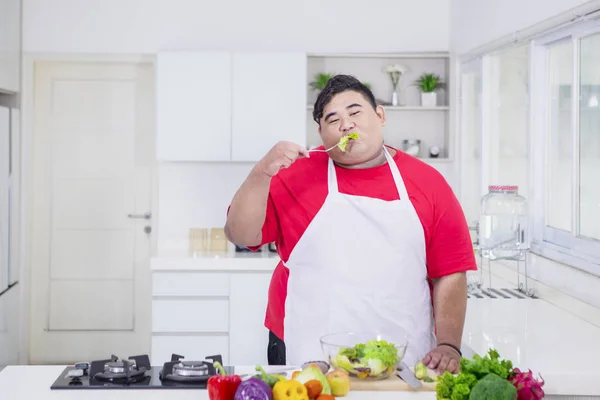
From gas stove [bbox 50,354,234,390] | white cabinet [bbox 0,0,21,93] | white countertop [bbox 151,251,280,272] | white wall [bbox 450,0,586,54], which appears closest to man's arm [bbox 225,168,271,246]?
gas stove [bbox 50,354,234,390]

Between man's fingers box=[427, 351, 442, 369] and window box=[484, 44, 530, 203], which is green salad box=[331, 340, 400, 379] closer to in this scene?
man's fingers box=[427, 351, 442, 369]

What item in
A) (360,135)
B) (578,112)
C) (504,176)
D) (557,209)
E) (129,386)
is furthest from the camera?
(504,176)

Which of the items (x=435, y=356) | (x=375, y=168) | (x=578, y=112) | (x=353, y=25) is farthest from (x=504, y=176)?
(x=435, y=356)

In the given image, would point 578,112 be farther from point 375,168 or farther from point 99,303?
point 99,303

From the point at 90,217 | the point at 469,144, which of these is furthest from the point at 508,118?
the point at 90,217

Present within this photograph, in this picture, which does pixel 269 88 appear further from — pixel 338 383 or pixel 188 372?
pixel 338 383

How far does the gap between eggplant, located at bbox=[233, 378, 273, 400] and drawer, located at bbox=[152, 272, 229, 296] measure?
3.00m

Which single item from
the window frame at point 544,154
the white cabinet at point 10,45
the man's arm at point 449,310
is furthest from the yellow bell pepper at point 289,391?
the white cabinet at point 10,45

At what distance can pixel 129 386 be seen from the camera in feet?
6.26

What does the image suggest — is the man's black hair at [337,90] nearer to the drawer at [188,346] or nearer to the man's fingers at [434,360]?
the man's fingers at [434,360]

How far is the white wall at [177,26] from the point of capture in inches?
206

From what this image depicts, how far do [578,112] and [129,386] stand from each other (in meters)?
2.34

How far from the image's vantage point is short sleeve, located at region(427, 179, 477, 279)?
2361mm

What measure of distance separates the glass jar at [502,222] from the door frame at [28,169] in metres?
2.19
